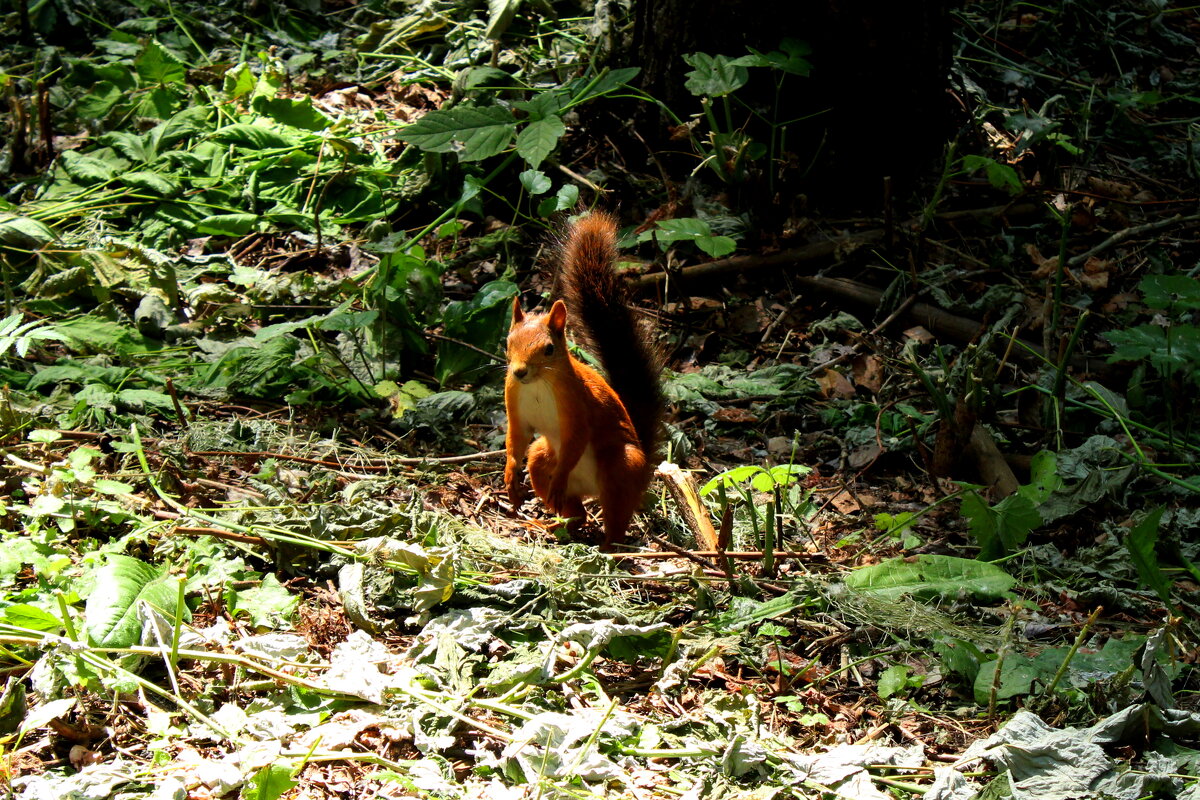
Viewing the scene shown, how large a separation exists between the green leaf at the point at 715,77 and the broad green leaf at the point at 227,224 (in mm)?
1757

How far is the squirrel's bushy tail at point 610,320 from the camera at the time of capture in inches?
113

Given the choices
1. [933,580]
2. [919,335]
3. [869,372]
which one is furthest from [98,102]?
[933,580]

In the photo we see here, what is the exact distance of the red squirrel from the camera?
106 inches

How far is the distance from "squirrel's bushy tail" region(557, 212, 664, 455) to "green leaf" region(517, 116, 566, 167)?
2.00ft

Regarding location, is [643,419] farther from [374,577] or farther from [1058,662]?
[1058,662]

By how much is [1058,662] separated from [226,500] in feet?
6.40

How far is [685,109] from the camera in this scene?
A: 13.6 feet

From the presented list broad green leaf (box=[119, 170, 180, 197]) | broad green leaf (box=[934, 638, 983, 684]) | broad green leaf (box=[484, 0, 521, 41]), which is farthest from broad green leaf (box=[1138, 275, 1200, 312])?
→ broad green leaf (box=[119, 170, 180, 197])

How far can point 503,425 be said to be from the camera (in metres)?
3.27

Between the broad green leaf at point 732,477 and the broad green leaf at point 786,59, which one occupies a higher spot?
the broad green leaf at point 786,59

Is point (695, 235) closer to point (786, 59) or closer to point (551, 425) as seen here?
point (786, 59)

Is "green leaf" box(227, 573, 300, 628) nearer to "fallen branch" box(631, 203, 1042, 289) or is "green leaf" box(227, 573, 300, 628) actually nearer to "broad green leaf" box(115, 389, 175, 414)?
"broad green leaf" box(115, 389, 175, 414)

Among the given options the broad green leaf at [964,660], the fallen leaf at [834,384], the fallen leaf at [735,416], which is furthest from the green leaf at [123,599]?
the fallen leaf at [834,384]

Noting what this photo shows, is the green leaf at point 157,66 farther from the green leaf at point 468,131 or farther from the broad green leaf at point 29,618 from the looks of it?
the broad green leaf at point 29,618
